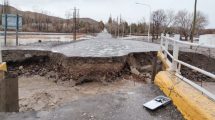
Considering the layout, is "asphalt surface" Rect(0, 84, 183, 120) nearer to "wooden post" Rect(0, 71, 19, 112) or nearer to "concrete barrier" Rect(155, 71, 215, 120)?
"concrete barrier" Rect(155, 71, 215, 120)

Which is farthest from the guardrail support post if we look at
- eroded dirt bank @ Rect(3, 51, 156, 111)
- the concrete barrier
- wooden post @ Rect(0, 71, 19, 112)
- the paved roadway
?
eroded dirt bank @ Rect(3, 51, 156, 111)

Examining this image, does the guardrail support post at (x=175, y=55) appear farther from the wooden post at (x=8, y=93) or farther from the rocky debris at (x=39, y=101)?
the rocky debris at (x=39, y=101)

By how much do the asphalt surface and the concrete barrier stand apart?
0.20m

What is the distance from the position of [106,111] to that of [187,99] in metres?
1.46

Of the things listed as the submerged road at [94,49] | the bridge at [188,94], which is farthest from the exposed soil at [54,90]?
the bridge at [188,94]

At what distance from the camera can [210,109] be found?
15.4 feet

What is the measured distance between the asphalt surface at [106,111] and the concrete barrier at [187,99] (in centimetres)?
20

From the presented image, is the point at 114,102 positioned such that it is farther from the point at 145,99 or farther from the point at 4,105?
the point at 4,105

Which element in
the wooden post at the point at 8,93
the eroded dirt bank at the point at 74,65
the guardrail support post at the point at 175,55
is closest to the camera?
the wooden post at the point at 8,93

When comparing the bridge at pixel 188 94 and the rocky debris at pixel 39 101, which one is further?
the rocky debris at pixel 39 101

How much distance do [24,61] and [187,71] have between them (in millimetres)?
8754

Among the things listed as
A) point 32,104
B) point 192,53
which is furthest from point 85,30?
point 32,104

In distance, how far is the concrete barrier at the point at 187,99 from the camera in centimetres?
463

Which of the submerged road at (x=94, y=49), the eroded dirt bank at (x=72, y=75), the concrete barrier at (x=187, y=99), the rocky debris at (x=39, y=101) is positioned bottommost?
the rocky debris at (x=39, y=101)
